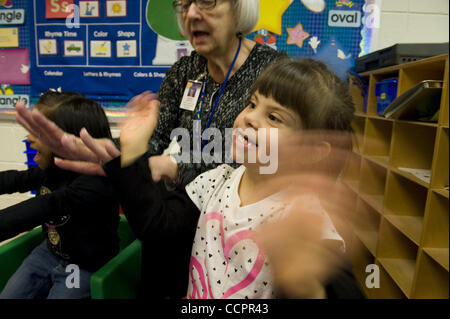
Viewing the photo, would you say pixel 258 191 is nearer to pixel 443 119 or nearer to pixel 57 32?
pixel 443 119

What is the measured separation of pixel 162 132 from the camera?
1.85ft

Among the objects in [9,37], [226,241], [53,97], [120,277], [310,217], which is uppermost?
[9,37]

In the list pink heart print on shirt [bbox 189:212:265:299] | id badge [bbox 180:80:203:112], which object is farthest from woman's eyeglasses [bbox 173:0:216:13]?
pink heart print on shirt [bbox 189:212:265:299]

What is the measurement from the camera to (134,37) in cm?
53

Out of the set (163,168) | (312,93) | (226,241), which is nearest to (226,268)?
(226,241)

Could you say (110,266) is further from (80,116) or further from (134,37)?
(134,37)

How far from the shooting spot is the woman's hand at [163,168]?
0.44 meters

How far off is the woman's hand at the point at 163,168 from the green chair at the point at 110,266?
0.76 ft

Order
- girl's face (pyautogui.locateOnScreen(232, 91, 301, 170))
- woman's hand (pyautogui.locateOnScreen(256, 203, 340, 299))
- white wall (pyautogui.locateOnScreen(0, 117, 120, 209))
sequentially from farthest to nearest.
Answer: white wall (pyautogui.locateOnScreen(0, 117, 120, 209))
girl's face (pyautogui.locateOnScreen(232, 91, 301, 170))
woman's hand (pyautogui.locateOnScreen(256, 203, 340, 299))

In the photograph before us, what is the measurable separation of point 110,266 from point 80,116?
0.96ft

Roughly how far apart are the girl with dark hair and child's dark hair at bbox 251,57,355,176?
0.29 metres

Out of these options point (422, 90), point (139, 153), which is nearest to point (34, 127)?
point (139, 153)

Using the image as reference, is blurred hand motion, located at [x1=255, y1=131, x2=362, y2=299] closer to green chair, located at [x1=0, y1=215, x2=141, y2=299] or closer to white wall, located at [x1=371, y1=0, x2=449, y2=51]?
white wall, located at [x1=371, y1=0, x2=449, y2=51]

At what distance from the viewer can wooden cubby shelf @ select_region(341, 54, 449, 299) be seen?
1.16ft
